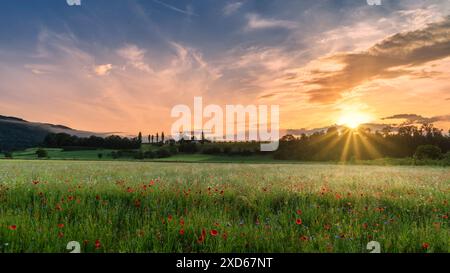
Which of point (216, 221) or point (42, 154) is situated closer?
point (216, 221)

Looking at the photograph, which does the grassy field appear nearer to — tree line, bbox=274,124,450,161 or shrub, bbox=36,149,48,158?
tree line, bbox=274,124,450,161

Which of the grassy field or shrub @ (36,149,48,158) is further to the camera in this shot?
shrub @ (36,149,48,158)

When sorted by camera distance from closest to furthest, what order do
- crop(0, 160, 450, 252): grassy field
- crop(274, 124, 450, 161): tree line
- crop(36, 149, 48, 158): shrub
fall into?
crop(0, 160, 450, 252): grassy field < crop(274, 124, 450, 161): tree line < crop(36, 149, 48, 158): shrub

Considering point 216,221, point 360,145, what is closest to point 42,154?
point 360,145

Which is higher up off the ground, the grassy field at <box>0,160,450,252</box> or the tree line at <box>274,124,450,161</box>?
the tree line at <box>274,124,450,161</box>

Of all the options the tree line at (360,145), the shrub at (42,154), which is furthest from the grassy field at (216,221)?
the shrub at (42,154)

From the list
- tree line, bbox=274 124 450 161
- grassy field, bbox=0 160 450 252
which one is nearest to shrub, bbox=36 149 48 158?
tree line, bbox=274 124 450 161

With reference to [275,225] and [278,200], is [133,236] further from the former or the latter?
[278,200]

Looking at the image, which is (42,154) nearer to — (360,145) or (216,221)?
(360,145)

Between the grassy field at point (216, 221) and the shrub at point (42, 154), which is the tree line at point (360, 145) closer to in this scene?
the grassy field at point (216, 221)

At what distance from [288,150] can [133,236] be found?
92.4 feet

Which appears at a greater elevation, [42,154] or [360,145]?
[360,145]

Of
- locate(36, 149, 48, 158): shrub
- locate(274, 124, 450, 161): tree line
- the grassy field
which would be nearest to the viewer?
the grassy field
